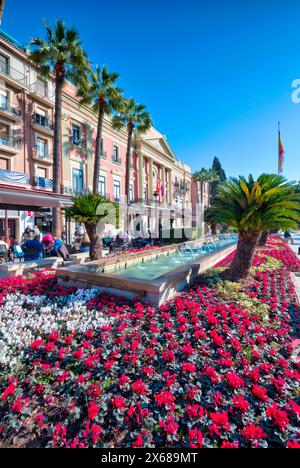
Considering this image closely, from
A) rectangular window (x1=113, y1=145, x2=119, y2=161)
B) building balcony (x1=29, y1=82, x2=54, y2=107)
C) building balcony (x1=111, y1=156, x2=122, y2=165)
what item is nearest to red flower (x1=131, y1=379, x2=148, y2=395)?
building balcony (x1=29, y1=82, x2=54, y2=107)

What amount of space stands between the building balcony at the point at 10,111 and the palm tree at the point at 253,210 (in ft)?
54.4

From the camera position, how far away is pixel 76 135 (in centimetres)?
2047

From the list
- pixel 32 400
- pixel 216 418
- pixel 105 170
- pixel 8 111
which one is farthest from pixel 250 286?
pixel 105 170

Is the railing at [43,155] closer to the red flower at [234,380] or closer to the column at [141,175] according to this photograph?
the column at [141,175]

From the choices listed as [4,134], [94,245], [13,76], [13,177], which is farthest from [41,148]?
[94,245]

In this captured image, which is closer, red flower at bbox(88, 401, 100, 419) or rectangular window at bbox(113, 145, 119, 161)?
red flower at bbox(88, 401, 100, 419)

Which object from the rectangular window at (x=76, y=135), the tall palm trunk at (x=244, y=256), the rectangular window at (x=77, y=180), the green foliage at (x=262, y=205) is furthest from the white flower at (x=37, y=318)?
the rectangular window at (x=76, y=135)

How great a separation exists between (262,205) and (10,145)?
56.8 feet

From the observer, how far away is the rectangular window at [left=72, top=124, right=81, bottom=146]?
20.1m

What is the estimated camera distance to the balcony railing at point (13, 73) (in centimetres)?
1492

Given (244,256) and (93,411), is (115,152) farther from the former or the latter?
(93,411)

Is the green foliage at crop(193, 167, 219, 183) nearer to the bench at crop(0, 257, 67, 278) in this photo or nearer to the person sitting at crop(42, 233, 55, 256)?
the person sitting at crop(42, 233, 55, 256)
